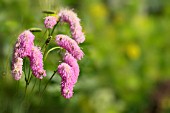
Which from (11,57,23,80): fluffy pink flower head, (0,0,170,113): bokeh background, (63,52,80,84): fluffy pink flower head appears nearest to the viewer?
(11,57,23,80): fluffy pink flower head

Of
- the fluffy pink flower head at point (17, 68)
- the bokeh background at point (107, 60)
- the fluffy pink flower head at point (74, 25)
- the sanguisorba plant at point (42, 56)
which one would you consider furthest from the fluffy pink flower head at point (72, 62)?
the bokeh background at point (107, 60)

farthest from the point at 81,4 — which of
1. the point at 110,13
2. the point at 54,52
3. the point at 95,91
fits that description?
the point at 54,52

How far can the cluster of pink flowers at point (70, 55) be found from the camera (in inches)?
96.0

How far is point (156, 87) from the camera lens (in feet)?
15.9

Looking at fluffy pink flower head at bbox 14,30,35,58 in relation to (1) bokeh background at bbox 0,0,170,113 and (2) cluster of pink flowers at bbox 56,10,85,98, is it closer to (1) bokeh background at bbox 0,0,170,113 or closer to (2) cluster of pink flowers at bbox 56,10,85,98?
(2) cluster of pink flowers at bbox 56,10,85,98

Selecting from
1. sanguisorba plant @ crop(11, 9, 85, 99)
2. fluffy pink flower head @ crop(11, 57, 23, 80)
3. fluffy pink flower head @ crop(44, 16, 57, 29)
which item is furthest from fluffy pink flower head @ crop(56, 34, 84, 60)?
fluffy pink flower head @ crop(11, 57, 23, 80)

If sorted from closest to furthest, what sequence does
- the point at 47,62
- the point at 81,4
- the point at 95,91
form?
1. the point at 47,62
2. the point at 95,91
3. the point at 81,4

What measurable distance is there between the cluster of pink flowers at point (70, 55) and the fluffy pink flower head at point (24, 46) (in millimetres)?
143

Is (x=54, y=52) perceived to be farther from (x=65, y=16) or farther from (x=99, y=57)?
(x=99, y=57)

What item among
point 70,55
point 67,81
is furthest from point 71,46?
point 67,81

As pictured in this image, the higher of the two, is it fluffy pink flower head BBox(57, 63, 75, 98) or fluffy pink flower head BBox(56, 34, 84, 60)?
fluffy pink flower head BBox(56, 34, 84, 60)

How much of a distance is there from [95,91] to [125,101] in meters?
0.27

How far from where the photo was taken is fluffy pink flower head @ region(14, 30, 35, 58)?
94.2 inches

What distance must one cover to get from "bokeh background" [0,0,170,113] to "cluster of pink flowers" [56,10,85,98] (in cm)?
48
